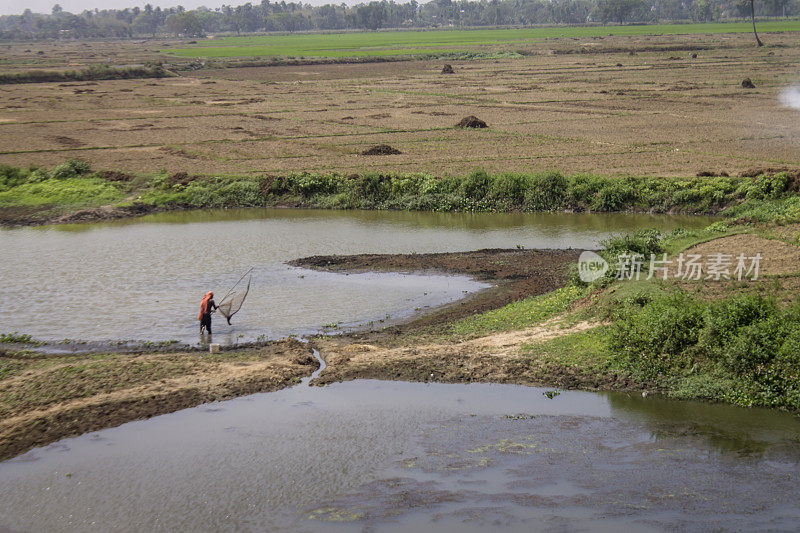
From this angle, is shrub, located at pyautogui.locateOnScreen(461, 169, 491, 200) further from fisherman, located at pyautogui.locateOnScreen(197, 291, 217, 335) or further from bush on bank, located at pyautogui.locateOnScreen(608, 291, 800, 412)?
bush on bank, located at pyautogui.locateOnScreen(608, 291, 800, 412)

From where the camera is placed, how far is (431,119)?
52156 mm

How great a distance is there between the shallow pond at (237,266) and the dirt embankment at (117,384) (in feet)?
5.49

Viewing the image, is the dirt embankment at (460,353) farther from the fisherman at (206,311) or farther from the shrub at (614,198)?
the shrub at (614,198)

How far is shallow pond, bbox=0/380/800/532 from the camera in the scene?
11047 millimetres

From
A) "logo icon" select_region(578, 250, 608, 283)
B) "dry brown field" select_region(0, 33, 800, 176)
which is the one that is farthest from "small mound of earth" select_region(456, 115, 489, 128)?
"logo icon" select_region(578, 250, 608, 283)

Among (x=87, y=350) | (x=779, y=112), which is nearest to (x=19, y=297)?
(x=87, y=350)

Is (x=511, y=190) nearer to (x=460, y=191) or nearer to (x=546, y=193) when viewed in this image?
(x=546, y=193)

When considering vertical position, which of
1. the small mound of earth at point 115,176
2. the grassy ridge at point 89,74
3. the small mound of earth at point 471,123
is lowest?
the small mound of earth at point 115,176

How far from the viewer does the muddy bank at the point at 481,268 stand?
19891mm

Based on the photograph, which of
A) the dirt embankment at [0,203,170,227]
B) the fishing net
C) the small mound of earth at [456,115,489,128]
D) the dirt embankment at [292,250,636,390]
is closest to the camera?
the dirt embankment at [292,250,636,390]

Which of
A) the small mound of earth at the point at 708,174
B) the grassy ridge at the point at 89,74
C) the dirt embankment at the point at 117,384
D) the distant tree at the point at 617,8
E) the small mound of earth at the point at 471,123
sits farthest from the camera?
the distant tree at the point at 617,8

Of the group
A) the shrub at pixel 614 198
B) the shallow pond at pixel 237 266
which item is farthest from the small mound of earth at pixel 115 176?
the shrub at pixel 614 198

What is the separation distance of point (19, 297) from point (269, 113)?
37316 millimetres

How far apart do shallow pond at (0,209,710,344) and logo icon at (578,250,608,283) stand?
322 cm
